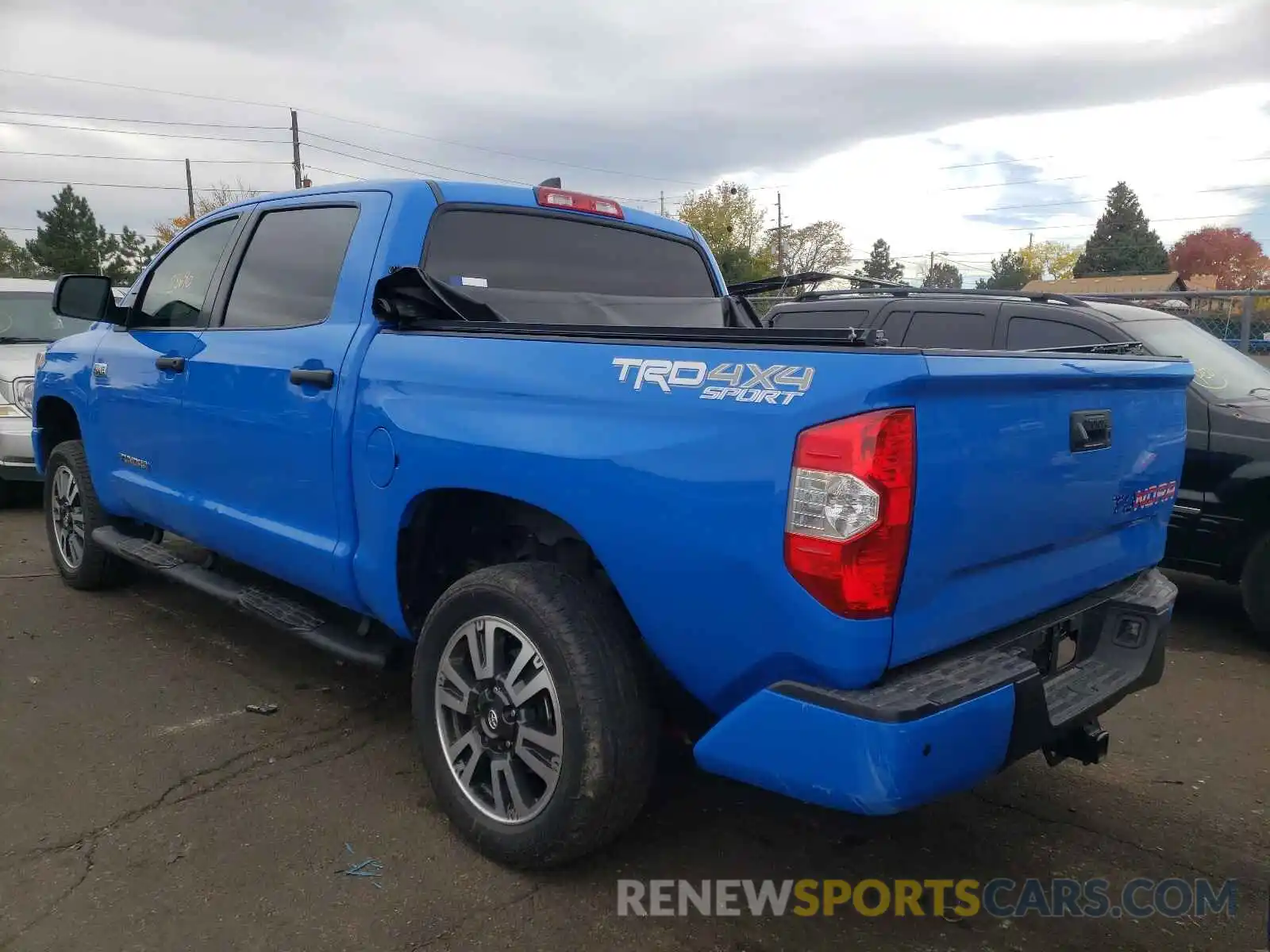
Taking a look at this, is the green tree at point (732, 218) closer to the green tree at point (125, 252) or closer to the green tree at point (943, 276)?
the green tree at point (943, 276)

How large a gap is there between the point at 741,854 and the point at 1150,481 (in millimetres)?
1647

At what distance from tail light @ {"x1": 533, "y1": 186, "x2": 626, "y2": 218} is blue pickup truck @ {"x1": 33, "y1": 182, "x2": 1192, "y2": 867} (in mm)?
15

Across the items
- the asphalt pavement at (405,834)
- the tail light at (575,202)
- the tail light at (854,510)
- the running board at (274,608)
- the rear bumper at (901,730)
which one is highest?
the tail light at (575,202)

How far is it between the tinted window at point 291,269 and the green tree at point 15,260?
60.3 m

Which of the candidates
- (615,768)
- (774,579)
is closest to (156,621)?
(615,768)

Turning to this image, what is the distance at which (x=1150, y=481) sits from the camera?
282cm

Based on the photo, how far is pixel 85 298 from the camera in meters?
4.75

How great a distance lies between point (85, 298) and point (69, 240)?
6429 centimetres

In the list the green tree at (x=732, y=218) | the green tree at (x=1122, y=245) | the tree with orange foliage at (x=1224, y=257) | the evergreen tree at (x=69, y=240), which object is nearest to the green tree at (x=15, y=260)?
the evergreen tree at (x=69, y=240)

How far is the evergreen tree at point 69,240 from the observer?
58.0m

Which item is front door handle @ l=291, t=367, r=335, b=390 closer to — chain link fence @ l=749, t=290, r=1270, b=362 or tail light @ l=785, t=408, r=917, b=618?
tail light @ l=785, t=408, r=917, b=618

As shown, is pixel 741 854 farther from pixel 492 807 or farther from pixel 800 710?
pixel 800 710

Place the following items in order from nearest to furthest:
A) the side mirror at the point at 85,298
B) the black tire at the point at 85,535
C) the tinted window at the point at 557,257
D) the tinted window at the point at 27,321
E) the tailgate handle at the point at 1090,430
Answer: the tailgate handle at the point at 1090,430 < the tinted window at the point at 557,257 < the side mirror at the point at 85,298 < the black tire at the point at 85,535 < the tinted window at the point at 27,321

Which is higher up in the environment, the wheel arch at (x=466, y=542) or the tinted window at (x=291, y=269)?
the tinted window at (x=291, y=269)
